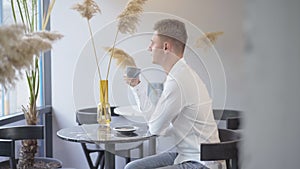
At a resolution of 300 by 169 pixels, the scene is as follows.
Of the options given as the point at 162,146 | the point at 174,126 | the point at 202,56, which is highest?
the point at 202,56

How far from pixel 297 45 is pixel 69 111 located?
4.22m

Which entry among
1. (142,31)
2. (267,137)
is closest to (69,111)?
A: (142,31)

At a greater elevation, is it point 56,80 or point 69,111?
point 56,80

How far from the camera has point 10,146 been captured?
2.71 metres

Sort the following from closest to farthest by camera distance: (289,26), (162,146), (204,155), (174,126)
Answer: (289,26)
(204,155)
(174,126)
(162,146)

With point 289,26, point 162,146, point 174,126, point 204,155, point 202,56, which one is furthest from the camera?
point 202,56

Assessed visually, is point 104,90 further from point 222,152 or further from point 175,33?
point 222,152

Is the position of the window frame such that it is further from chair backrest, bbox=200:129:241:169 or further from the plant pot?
chair backrest, bbox=200:129:241:169

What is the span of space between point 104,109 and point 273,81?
2905 millimetres

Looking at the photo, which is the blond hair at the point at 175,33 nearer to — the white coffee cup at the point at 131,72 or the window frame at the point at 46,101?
the white coffee cup at the point at 131,72

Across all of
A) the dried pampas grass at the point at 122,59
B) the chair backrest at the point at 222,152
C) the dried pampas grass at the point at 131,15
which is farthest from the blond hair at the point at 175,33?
the dried pampas grass at the point at 122,59

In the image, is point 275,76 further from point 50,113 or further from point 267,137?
point 50,113

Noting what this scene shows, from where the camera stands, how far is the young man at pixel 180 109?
248 centimetres

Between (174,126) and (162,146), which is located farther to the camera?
(162,146)
